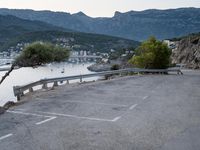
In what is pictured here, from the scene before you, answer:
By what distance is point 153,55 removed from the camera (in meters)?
58.4

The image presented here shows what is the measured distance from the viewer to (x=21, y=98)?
20.3 metres

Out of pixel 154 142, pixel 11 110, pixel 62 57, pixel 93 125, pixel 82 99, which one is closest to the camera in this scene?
pixel 154 142

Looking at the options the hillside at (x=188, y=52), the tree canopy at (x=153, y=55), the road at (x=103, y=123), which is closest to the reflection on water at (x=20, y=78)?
the tree canopy at (x=153, y=55)

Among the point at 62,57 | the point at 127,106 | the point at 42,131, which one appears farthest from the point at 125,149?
the point at 62,57

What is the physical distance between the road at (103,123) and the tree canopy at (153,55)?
39.1 m

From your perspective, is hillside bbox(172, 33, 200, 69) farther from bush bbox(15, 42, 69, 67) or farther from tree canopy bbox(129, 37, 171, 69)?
bush bbox(15, 42, 69, 67)

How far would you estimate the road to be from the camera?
10016 millimetres

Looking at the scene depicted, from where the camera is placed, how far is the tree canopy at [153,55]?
5869cm

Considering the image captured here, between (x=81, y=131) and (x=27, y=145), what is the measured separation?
2.04 metres

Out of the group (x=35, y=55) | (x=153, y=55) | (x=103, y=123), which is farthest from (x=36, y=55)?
(x=153, y=55)

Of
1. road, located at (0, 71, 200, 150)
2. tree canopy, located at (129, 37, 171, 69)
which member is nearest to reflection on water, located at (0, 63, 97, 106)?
tree canopy, located at (129, 37, 171, 69)

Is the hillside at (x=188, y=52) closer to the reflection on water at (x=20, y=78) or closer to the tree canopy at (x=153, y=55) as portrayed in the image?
the reflection on water at (x=20, y=78)

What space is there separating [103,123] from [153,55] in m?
46.5

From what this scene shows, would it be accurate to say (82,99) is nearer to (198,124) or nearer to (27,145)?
(198,124)
